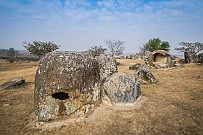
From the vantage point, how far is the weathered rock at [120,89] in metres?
9.92

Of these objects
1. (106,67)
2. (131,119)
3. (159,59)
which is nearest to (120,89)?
(131,119)

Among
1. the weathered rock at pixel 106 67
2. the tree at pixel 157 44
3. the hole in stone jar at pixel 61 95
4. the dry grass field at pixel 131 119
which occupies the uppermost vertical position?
the tree at pixel 157 44

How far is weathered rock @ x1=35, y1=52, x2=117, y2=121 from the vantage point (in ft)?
28.8

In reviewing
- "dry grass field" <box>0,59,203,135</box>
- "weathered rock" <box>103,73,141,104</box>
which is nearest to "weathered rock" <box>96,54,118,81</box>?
"weathered rock" <box>103,73,141,104</box>

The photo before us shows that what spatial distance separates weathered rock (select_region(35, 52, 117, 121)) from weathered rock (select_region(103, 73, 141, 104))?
917mm

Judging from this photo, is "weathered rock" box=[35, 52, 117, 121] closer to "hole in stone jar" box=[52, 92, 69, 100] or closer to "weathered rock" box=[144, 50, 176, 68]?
"hole in stone jar" box=[52, 92, 69, 100]

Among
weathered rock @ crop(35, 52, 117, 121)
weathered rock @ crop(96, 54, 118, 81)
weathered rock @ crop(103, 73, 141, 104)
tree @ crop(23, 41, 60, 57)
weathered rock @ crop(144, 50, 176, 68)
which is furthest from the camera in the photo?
tree @ crop(23, 41, 60, 57)

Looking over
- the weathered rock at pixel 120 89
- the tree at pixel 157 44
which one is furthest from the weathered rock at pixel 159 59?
the tree at pixel 157 44

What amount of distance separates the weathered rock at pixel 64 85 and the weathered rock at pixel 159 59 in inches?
701

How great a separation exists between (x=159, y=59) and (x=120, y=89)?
20890 mm

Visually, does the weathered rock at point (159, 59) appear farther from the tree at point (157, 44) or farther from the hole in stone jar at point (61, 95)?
the tree at point (157, 44)

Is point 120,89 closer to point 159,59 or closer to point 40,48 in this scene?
point 159,59

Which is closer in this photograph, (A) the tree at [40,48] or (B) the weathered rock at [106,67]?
(B) the weathered rock at [106,67]

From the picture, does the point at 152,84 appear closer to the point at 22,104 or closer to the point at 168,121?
the point at 168,121
